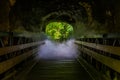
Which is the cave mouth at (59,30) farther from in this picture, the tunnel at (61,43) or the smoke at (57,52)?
the smoke at (57,52)

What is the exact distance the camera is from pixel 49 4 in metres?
28.5

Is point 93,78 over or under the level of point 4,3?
under

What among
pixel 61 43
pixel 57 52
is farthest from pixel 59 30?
pixel 57 52

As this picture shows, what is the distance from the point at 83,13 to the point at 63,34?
2683 centimetres

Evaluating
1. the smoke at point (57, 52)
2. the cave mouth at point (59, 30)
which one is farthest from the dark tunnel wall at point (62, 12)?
the cave mouth at point (59, 30)

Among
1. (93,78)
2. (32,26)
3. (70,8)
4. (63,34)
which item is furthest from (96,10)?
(63,34)

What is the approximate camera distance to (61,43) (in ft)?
153

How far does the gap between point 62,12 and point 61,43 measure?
1298 cm

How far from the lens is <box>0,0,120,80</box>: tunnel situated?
32.7ft

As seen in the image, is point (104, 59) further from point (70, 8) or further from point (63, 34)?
point (63, 34)

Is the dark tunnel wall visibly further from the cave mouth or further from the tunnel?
the cave mouth

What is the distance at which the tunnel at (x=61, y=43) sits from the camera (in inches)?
393

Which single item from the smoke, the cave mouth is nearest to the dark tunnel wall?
the smoke

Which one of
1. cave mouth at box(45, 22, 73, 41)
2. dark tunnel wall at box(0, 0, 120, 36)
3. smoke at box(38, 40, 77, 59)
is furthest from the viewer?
cave mouth at box(45, 22, 73, 41)
